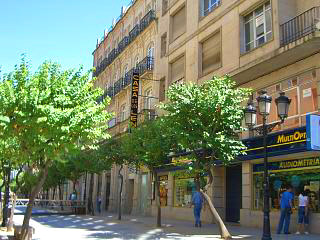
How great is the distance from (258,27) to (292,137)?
18.2ft

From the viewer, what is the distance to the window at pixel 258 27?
17.9 meters

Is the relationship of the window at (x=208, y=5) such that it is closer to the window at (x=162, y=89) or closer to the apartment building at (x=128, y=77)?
the window at (x=162, y=89)

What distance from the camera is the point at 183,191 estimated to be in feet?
79.4

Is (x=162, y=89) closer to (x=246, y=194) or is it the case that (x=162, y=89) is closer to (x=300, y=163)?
(x=246, y=194)

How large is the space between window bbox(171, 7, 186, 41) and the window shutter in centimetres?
154

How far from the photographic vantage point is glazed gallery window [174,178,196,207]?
76.7 feet

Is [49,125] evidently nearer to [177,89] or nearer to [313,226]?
[177,89]

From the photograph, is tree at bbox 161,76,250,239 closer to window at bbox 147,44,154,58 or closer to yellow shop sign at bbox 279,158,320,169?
yellow shop sign at bbox 279,158,320,169

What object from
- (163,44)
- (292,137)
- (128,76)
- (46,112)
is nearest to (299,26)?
(292,137)

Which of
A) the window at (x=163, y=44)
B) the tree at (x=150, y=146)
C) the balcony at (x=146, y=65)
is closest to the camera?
the tree at (x=150, y=146)

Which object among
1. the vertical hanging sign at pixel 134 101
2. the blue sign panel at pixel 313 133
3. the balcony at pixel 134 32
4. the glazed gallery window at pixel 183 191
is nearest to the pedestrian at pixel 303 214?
the blue sign panel at pixel 313 133

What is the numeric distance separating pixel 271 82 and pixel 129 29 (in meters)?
22.0

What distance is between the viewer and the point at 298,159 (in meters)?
16.2

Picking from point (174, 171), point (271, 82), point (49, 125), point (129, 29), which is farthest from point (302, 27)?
point (129, 29)
